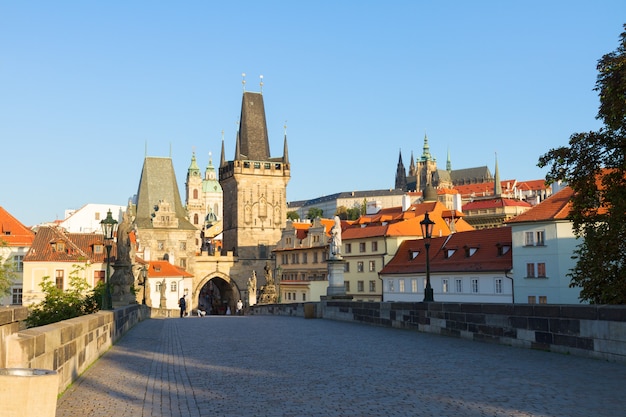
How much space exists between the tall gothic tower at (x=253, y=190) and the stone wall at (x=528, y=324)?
77.9 meters

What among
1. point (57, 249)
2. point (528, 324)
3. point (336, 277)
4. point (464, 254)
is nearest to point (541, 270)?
point (464, 254)

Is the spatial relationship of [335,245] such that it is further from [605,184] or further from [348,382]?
[348,382]

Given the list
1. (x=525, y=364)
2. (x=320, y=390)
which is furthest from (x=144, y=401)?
(x=525, y=364)

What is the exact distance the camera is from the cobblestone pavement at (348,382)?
8.18m

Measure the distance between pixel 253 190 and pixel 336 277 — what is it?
73462mm

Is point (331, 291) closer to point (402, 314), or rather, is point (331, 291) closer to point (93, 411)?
point (402, 314)

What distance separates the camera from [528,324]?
14383 millimetres

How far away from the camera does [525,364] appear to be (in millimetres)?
11883

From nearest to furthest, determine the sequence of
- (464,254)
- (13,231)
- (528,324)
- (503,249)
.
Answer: (528,324)
(503,249)
(464,254)
(13,231)

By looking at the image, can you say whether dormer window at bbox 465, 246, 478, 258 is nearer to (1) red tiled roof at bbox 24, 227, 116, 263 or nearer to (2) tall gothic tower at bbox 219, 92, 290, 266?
(1) red tiled roof at bbox 24, 227, 116, 263

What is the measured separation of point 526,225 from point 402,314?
33240 millimetres

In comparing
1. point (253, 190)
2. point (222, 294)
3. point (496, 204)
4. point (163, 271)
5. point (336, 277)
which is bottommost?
point (222, 294)

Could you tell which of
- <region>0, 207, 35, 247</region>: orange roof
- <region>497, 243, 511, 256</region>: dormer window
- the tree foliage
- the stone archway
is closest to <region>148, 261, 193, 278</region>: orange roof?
the stone archway

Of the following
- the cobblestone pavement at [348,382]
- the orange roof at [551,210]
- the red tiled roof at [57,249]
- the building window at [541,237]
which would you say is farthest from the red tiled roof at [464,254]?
the cobblestone pavement at [348,382]
